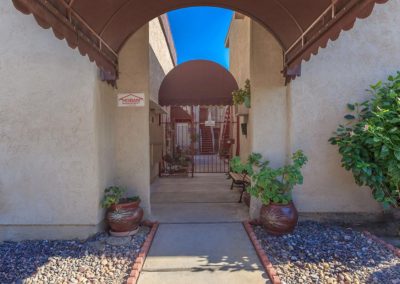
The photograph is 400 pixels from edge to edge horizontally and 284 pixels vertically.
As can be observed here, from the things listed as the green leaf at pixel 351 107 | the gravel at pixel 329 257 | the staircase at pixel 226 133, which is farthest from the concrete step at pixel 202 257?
the staircase at pixel 226 133

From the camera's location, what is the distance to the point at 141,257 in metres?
3.69

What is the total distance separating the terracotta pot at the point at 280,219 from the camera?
14.1 ft

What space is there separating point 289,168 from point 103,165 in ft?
11.5

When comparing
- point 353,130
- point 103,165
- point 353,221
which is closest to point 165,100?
point 103,165

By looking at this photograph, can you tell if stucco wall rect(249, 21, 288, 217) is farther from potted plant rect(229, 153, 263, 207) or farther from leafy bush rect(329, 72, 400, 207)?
leafy bush rect(329, 72, 400, 207)

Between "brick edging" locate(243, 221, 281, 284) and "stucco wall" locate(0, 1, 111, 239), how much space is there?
9.27ft

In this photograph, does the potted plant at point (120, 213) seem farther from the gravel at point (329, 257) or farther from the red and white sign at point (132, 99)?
the gravel at point (329, 257)

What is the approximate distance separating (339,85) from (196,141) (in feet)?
52.4

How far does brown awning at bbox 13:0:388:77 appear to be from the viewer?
2.86 metres

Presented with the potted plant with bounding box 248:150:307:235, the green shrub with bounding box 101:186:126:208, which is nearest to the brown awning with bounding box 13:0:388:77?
the potted plant with bounding box 248:150:307:235

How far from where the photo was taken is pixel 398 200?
4.48 m

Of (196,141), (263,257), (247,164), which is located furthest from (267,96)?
(196,141)

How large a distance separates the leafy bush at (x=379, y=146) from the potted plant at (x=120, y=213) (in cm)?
392

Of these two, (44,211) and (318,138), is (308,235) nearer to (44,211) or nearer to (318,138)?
(318,138)
